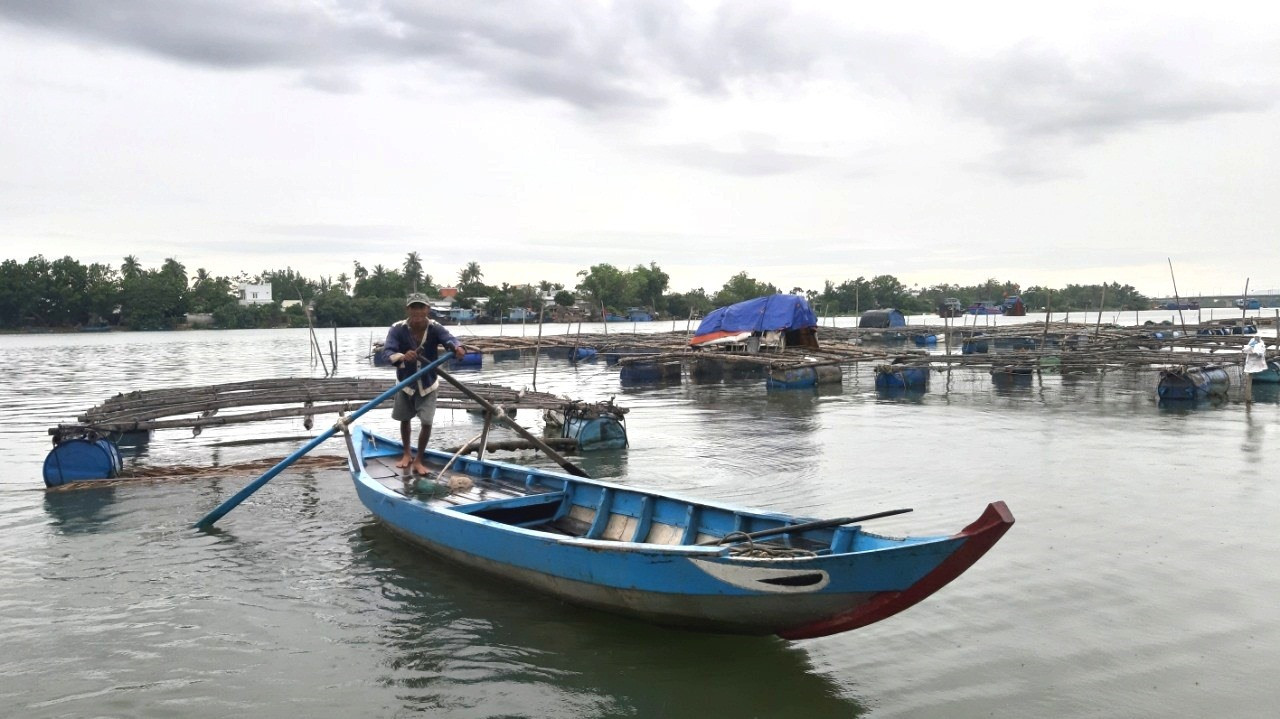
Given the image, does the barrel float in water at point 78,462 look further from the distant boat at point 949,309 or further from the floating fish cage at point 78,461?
the distant boat at point 949,309

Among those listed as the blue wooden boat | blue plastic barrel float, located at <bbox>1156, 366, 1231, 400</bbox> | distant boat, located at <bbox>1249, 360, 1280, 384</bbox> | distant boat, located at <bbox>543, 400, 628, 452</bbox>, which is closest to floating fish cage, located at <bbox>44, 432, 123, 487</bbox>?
the blue wooden boat

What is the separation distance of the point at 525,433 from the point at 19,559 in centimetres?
501

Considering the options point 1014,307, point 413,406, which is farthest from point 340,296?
point 413,406

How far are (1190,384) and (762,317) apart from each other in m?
12.3

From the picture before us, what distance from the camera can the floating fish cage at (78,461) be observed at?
11266 millimetres

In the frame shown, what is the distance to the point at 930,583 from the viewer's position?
15.6 feet

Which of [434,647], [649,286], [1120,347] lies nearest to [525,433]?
[434,647]

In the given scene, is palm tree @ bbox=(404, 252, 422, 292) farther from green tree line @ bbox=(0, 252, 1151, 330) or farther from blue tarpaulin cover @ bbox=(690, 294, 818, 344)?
blue tarpaulin cover @ bbox=(690, 294, 818, 344)

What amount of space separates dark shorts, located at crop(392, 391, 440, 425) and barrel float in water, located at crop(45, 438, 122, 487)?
5326 mm

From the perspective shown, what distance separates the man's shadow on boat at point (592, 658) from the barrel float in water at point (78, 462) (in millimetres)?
6690

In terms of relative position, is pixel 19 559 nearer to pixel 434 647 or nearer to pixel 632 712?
pixel 434 647

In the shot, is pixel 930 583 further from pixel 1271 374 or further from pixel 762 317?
pixel 1271 374

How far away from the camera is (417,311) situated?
28.6 ft

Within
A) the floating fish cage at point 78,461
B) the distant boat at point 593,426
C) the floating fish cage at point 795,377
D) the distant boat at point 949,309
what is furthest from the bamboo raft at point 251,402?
the distant boat at point 949,309
